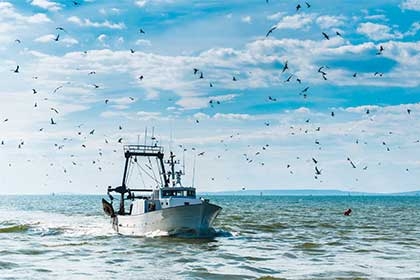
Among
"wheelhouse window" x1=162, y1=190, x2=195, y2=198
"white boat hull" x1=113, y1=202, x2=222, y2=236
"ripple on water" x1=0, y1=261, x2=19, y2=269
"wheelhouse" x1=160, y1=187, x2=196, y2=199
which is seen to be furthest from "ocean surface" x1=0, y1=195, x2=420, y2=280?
"wheelhouse window" x1=162, y1=190, x2=195, y2=198

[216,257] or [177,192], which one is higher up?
[177,192]

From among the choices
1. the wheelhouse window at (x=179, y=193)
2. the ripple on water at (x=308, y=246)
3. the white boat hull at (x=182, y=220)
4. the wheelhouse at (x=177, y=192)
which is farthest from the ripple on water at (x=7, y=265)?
the ripple on water at (x=308, y=246)

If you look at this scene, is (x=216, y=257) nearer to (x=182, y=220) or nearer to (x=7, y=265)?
(x=182, y=220)

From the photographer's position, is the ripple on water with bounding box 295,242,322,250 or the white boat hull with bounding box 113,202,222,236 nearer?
the ripple on water with bounding box 295,242,322,250

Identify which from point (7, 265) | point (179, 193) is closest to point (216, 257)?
point (7, 265)

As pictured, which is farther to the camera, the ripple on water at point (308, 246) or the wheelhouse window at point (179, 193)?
the wheelhouse window at point (179, 193)

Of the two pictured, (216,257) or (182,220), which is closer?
(216,257)

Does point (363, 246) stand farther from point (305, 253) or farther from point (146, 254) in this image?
point (146, 254)

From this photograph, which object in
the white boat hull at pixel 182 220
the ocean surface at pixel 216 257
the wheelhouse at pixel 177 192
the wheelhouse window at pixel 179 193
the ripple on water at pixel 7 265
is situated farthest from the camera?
the wheelhouse window at pixel 179 193

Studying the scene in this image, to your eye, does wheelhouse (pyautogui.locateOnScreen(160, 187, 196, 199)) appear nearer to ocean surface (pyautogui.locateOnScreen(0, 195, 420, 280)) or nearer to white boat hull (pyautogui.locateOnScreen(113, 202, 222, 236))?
white boat hull (pyautogui.locateOnScreen(113, 202, 222, 236))

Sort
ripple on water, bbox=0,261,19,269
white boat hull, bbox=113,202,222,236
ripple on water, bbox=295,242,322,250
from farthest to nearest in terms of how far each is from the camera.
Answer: white boat hull, bbox=113,202,222,236 < ripple on water, bbox=295,242,322,250 < ripple on water, bbox=0,261,19,269

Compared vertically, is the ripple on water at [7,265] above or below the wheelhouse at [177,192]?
below

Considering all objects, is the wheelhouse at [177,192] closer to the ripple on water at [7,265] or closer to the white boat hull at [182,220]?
the white boat hull at [182,220]

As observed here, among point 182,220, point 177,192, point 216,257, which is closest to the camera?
point 216,257
